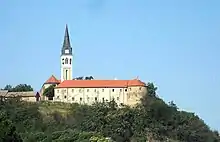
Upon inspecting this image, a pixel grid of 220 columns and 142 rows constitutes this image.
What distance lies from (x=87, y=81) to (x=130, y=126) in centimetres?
1808

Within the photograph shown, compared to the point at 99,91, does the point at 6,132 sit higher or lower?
lower

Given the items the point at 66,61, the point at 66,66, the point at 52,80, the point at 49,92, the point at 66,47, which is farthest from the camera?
the point at 66,47

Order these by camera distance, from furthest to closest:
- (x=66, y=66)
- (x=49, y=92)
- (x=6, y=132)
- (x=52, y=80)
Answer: (x=66, y=66)
(x=52, y=80)
(x=49, y=92)
(x=6, y=132)

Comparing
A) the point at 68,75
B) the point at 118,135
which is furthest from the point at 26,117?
the point at 68,75

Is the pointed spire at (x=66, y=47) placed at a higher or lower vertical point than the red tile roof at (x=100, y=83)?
higher

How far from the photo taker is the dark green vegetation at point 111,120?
342ft

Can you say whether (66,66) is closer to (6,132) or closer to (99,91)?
(99,91)

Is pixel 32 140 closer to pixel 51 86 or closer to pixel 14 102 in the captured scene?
pixel 14 102

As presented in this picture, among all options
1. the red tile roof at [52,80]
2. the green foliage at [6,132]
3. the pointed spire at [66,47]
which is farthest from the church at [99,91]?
the green foliage at [6,132]

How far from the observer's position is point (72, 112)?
112250mm

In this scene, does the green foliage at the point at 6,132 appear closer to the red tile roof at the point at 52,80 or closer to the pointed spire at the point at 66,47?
the red tile roof at the point at 52,80

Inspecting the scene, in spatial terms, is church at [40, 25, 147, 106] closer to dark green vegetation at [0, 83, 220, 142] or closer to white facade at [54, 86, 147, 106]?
white facade at [54, 86, 147, 106]

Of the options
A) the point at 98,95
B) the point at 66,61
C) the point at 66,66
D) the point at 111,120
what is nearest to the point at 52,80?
the point at 66,66

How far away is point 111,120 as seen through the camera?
346 ft
